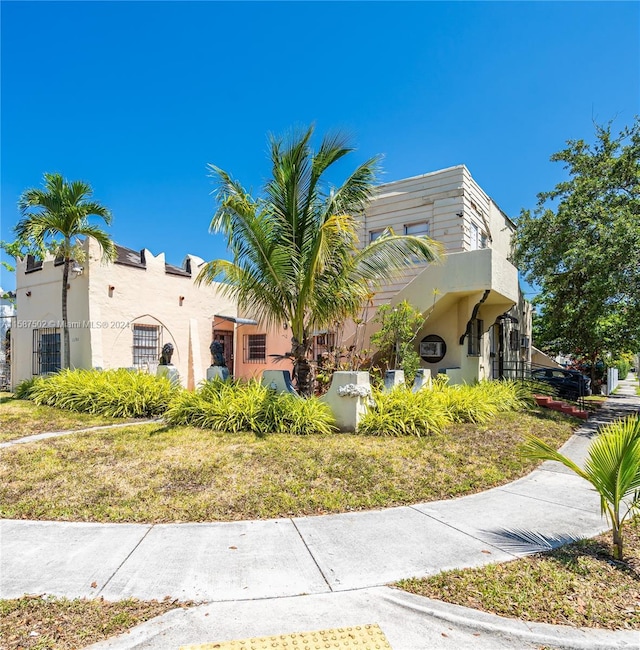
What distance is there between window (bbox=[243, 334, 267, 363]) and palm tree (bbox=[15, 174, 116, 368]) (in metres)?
6.26

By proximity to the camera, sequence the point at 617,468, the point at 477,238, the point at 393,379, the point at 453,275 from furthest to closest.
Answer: the point at 477,238 → the point at 453,275 → the point at 393,379 → the point at 617,468

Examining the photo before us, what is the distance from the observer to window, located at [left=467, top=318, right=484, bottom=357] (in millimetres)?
13352

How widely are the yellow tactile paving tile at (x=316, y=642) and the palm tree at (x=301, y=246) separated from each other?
6296 mm

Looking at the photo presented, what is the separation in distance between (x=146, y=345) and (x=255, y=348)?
4416 mm

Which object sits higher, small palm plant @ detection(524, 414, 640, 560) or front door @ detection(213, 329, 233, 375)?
front door @ detection(213, 329, 233, 375)

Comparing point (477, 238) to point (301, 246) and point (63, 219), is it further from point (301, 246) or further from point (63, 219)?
point (63, 219)

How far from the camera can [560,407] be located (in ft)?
43.0

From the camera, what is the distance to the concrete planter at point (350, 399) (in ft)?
27.4

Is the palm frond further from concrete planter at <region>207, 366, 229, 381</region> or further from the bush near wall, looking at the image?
concrete planter at <region>207, 366, 229, 381</region>

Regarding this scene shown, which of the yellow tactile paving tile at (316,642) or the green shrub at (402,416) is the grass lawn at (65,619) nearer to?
the yellow tactile paving tile at (316,642)

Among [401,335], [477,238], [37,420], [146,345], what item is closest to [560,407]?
[401,335]

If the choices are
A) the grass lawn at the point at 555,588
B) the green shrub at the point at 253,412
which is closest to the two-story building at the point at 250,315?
the green shrub at the point at 253,412

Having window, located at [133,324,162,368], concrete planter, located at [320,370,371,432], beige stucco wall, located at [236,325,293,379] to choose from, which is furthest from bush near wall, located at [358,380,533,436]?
window, located at [133,324,162,368]

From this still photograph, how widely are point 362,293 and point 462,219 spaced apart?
585 centimetres
